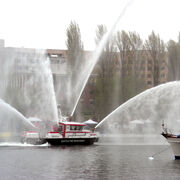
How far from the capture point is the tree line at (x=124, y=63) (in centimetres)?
6481

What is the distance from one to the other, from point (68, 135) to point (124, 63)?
2735 cm

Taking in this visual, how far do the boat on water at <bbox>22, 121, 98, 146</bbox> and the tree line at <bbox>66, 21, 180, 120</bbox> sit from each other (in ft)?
73.3

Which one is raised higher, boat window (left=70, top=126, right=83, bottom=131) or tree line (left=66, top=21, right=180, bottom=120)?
tree line (left=66, top=21, right=180, bottom=120)

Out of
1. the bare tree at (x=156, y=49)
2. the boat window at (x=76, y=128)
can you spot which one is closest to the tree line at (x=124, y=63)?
the bare tree at (x=156, y=49)

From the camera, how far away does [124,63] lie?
66438 mm

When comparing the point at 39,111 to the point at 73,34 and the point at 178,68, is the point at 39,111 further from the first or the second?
the point at 178,68

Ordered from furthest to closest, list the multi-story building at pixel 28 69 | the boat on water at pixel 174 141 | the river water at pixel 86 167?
the multi-story building at pixel 28 69
the boat on water at pixel 174 141
the river water at pixel 86 167

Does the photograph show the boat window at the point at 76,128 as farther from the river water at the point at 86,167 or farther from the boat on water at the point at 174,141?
the boat on water at the point at 174,141

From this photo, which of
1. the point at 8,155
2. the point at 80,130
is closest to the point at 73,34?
the point at 80,130

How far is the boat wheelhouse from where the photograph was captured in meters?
42.0

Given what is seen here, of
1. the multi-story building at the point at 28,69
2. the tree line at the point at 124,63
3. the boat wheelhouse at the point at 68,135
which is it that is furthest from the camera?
the tree line at the point at 124,63

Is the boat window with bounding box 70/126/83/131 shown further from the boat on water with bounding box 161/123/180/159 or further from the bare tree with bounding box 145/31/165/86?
the bare tree with bounding box 145/31/165/86

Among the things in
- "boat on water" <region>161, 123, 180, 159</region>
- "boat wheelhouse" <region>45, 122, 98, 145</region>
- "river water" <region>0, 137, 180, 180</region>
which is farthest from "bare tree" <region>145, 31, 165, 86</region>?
"boat on water" <region>161, 123, 180, 159</region>

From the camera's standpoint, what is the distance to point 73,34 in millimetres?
67000
